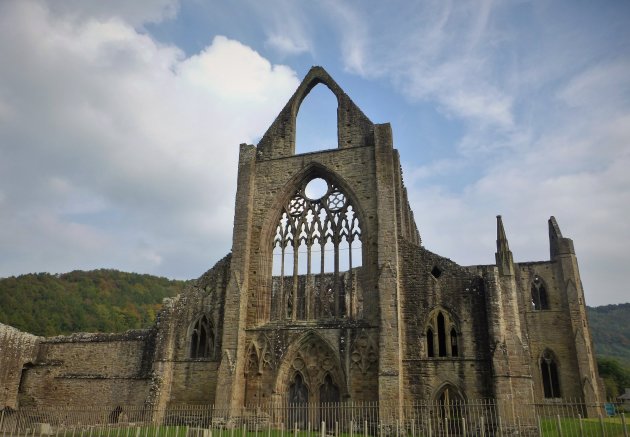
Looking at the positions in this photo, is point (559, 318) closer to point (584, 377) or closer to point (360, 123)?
point (584, 377)

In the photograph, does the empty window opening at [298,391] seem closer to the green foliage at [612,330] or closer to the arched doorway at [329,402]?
the arched doorway at [329,402]

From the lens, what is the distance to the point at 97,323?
5122cm

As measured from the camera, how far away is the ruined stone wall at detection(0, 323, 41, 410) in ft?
67.5

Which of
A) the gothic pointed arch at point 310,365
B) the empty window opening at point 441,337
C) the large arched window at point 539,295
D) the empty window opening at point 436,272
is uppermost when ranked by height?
the large arched window at point 539,295

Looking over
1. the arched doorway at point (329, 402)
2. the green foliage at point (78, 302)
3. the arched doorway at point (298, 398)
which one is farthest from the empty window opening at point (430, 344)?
the green foliage at point (78, 302)

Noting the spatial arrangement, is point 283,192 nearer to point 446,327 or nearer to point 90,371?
point 446,327

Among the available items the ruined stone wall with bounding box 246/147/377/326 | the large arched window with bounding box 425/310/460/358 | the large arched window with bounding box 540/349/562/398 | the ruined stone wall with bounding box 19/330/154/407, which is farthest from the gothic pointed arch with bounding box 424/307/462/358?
the large arched window with bounding box 540/349/562/398

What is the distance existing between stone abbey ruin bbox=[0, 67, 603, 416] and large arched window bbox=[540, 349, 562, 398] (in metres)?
11.2

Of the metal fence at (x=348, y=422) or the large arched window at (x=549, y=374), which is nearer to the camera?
the metal fence at (x=348, y=422)

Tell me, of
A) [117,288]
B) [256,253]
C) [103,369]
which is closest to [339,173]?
[256,253]

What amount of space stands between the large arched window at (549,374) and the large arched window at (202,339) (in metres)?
19.5

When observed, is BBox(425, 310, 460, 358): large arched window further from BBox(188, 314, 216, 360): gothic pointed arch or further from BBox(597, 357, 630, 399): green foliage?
BBox(597, 357, 630, 399): green foliage

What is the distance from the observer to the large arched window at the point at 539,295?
29.3m

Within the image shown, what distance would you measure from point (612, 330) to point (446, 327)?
95.4 metres
